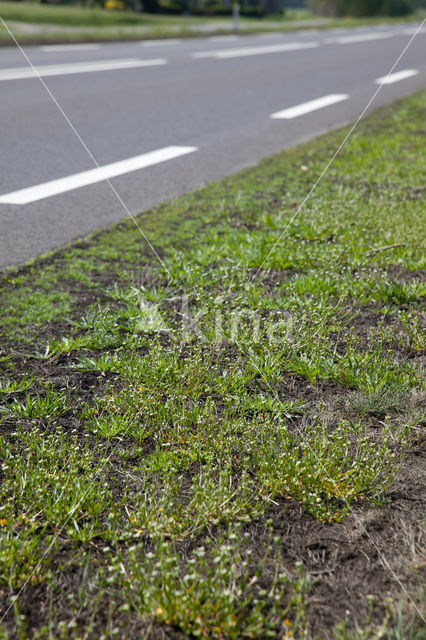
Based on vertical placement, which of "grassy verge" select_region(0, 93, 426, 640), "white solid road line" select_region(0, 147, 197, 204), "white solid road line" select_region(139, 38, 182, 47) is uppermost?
"grassy verge" select_region(0, 93, 426, 640)

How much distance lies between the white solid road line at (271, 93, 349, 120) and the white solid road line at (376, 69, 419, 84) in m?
2.29

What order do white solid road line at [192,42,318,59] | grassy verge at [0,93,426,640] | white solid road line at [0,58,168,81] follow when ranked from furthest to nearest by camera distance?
white solid road line at [192,42,318,59] < white solid road line at [0,58,168,81] < grassy verge at [0,93,426,640]

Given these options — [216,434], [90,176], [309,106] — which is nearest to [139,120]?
[90,176]

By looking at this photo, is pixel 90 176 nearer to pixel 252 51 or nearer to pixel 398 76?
pixel 398 76

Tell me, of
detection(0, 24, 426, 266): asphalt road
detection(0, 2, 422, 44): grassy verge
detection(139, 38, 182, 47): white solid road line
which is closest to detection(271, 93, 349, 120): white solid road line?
detection(0, 24, 426, 266): asphalt road

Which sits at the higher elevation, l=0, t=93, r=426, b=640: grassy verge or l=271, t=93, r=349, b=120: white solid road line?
l=0, t=93, r=426, b=640: grassy verge

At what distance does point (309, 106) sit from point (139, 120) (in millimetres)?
2953

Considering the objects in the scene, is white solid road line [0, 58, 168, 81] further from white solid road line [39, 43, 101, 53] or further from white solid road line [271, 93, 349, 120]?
white solid road line [271, 93, 349, 120]

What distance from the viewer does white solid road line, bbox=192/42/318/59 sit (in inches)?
642

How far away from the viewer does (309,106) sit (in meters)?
9.46

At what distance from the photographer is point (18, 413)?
8.36 ft

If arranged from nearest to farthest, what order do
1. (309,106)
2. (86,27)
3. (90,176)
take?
(90,176) → (309,106) → (86,27)

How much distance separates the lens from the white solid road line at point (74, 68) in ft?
37.3

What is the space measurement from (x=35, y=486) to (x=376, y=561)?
1149mm
